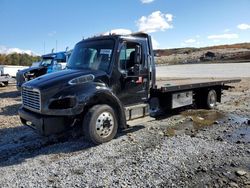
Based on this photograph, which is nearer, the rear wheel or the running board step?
the running board step

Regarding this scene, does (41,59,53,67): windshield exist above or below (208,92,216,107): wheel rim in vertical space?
above

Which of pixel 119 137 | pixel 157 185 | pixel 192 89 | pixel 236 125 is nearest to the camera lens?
pixel 157 185

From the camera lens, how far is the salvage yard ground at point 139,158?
16.2 feet

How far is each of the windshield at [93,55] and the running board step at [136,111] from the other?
3.87ft

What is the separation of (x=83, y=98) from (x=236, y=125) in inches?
174

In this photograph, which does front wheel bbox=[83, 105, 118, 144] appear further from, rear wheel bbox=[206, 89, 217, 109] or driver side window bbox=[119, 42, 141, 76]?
rear wheel bbox=[206, 89, 217, 109]

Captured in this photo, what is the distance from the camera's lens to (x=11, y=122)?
9.65 meters

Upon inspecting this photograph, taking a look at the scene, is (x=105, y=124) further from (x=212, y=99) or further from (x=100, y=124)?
(x=212, y=99)

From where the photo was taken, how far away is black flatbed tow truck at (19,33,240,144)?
6.49m

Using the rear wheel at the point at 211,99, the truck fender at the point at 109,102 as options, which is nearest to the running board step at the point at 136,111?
the truck fender at the point at 109,102

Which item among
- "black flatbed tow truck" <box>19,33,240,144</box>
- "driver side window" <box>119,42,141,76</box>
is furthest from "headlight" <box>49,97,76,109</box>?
"driver side window" <box>119,42,141,76</box>

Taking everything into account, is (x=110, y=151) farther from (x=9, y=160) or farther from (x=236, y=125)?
(x=236, y=125)

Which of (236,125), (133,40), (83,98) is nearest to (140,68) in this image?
(133,40)

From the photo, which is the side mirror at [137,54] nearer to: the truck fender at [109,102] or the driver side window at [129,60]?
the driver side window at [129,60]
